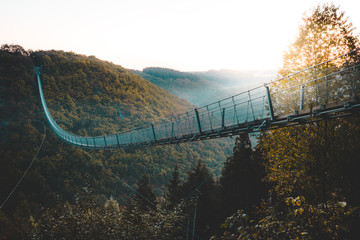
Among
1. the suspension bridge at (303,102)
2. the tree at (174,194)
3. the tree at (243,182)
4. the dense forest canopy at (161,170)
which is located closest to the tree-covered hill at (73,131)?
the dense forest canopy at (161,170)

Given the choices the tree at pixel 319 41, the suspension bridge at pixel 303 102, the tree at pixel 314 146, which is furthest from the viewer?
the tree at pixel 319 41

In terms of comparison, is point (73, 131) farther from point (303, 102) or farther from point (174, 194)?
point (303, 102)

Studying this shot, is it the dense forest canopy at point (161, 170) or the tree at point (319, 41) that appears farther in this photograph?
the tree at point (319, 41)

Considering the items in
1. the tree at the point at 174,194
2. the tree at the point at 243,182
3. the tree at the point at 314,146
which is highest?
the tree at the point at 314,146

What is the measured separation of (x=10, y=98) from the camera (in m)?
60.6

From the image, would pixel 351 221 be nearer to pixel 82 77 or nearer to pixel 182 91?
pixel 82 77

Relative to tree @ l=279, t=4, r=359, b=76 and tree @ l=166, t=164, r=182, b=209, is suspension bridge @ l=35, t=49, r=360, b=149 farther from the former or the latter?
tree @ l=166, t=164, r=182, b=209

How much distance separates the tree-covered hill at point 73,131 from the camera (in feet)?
136

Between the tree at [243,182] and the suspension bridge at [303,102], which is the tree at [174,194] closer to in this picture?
the tree at [243,182]

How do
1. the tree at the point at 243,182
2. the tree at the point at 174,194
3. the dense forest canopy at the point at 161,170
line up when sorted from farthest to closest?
1. the tree at the point at 174,194
2. the tree at the point at 243,182
3. the dense forest canopy at the point at 161,170

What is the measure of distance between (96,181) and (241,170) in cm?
3697

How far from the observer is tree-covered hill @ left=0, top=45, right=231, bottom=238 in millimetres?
41469

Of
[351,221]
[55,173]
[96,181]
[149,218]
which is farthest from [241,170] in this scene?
[55,173]

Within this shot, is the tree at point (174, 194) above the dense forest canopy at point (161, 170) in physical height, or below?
below
